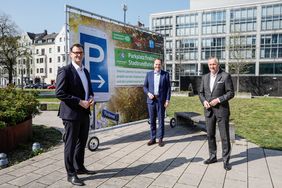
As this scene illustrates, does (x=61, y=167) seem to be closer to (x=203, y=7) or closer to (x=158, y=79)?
(x=158, y=79)

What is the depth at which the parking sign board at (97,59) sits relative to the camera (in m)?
6.34

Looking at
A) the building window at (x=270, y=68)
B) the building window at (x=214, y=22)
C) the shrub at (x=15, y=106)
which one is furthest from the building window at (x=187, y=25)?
the shrub at (x=15, y=106)

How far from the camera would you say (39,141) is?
701 centimetres

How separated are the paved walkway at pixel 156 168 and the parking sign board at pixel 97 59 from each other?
1.31 m

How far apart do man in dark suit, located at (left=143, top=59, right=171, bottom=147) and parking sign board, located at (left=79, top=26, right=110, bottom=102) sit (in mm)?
1110

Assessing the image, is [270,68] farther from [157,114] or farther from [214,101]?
[214,101]

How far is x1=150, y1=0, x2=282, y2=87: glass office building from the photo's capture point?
51.8 meters

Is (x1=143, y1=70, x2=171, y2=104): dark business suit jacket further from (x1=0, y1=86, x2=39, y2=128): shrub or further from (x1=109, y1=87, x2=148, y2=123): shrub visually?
(x1=0, y1=86, x2=39, y2=128): shrub

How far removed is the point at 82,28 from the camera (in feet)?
20.5

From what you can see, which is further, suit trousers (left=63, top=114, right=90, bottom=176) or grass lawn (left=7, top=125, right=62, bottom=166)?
grass lawn (left=7, top=125, right=62, bottom=166)

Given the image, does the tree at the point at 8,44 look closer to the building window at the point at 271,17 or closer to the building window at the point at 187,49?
the building window at the point at 187,49

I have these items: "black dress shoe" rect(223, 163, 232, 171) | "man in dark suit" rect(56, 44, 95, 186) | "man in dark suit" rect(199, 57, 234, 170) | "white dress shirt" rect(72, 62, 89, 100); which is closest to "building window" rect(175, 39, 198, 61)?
"man in dark suit" rect(199, 57, 234, 170)

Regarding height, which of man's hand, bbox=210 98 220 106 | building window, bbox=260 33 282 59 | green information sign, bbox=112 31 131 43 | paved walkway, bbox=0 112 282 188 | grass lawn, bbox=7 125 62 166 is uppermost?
building window, bbox=260 33 282 59

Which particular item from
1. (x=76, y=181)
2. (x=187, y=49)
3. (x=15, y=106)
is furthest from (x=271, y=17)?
(x=76, y=181)
